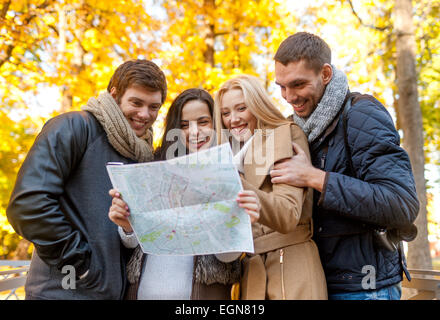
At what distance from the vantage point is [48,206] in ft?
5.98

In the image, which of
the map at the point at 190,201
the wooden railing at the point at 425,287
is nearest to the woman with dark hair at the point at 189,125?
the map at the point at 190,201

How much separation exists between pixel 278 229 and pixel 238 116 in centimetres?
79

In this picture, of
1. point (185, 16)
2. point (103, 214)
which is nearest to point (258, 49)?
point (185, 16)

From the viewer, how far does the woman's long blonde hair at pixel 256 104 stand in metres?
2.07

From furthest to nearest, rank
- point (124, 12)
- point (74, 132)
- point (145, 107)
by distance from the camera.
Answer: point (124, 12) < point (145, 107) < point (74, 132)

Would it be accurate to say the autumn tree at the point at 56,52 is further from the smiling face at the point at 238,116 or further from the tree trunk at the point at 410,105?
the tree trunk at the point at 410,105

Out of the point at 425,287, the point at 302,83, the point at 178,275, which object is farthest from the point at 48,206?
the point at 425,287

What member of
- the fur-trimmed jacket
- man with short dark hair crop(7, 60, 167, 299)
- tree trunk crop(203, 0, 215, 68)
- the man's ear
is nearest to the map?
the fur-trimmed jacket

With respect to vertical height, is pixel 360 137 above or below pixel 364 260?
above

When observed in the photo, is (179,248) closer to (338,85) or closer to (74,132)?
(74,132)

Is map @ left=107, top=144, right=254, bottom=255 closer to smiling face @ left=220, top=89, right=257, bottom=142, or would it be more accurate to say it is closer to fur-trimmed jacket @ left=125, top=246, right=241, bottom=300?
fur-trimmed jacket @ left=125, top=246, right=241, bottom=300

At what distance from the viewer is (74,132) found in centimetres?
200

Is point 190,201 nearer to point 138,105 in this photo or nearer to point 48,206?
point 48,206

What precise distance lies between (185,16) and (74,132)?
5.59 metres
